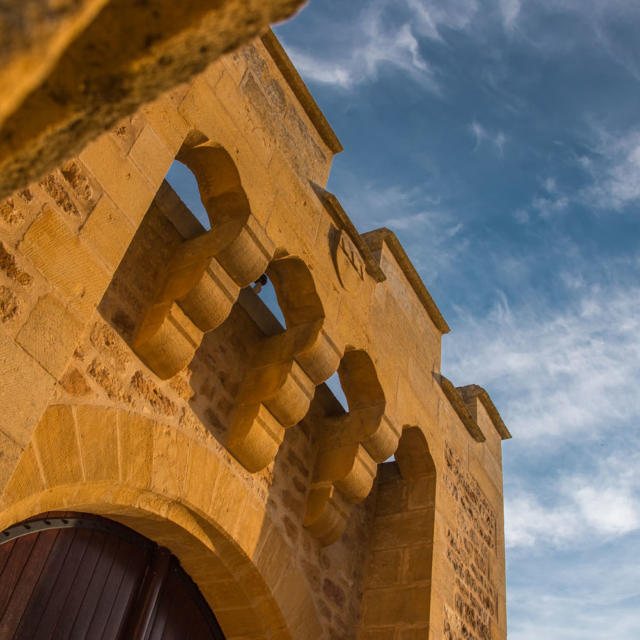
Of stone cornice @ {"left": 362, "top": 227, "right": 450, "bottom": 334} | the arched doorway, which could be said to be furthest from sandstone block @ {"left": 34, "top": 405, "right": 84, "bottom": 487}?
stone cornice @ {"left": 362, "top": 227, "right": 450, "bottom": 334}

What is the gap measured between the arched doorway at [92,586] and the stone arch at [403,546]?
121 cm

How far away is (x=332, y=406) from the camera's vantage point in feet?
15.7

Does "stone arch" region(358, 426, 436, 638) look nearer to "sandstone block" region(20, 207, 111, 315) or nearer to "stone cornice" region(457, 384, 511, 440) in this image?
"stone cornice" region(457, 384, 511, 440)

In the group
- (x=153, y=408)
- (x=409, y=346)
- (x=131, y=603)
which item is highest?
(x=409, y=346)

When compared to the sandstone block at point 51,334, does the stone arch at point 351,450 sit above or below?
above

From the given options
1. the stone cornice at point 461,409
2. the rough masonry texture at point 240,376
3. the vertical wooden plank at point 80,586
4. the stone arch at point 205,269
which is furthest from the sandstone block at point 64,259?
the stone cornice at point 461,409

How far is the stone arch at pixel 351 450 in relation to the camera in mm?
4309

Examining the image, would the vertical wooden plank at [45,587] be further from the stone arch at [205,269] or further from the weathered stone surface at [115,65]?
the weathered stone surface at [115,65]

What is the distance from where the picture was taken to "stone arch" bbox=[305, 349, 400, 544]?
4.31m

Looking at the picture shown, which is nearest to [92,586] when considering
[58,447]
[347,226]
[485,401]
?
[58,447]

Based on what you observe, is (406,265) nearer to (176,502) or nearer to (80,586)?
(176,502)

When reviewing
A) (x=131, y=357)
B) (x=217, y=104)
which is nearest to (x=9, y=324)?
(x=131, y=357)

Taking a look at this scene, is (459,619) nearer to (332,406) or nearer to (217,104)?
(332,406)

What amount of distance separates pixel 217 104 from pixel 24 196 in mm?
1416
